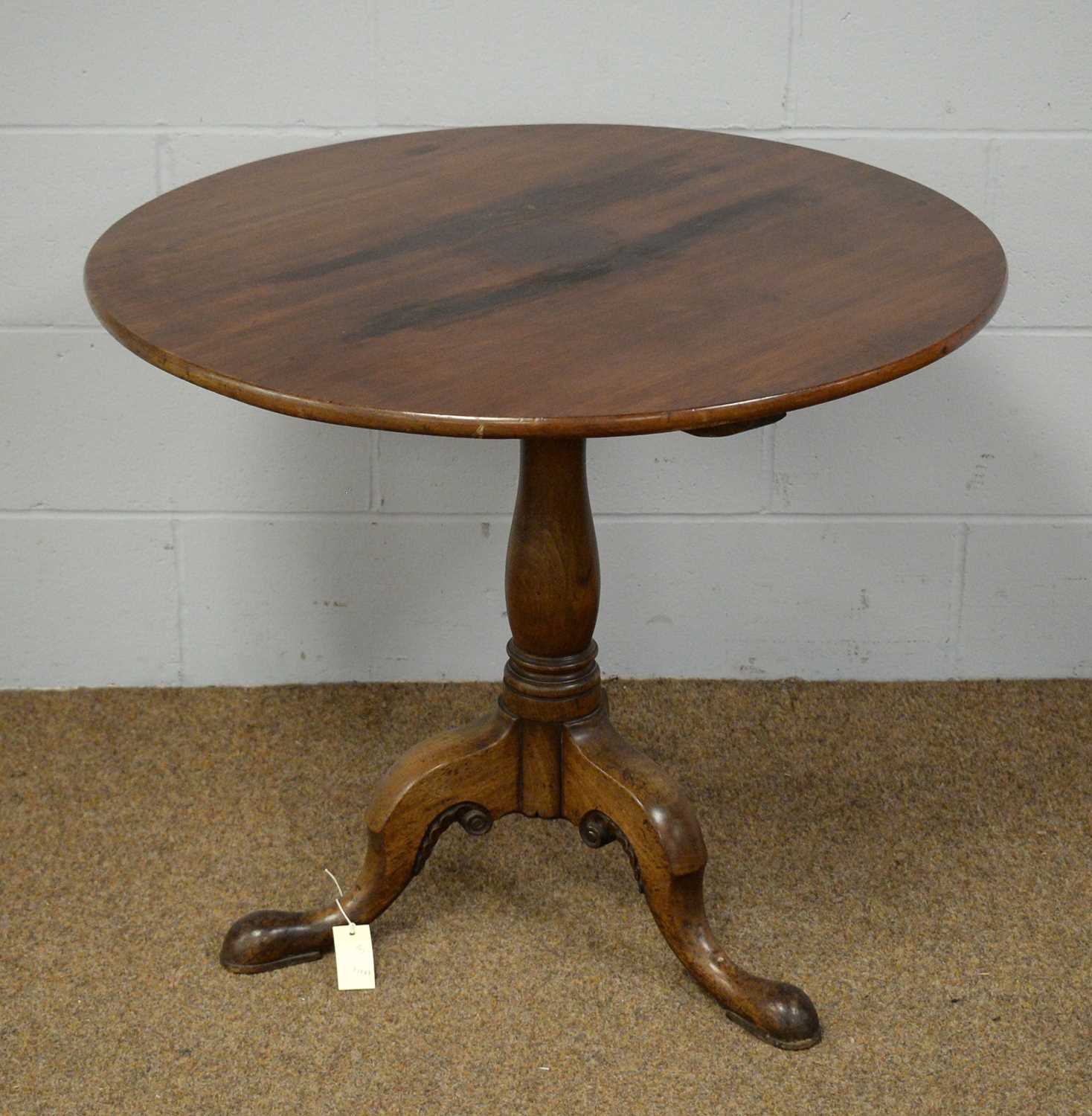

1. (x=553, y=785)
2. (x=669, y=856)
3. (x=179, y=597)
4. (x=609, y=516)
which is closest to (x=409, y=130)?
(x=609, y=516)

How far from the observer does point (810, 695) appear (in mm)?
2227

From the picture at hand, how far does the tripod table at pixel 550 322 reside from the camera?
1125 mm

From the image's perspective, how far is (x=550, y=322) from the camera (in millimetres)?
1216

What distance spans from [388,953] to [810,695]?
82 centimetres

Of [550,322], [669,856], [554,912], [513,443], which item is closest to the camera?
[550,322]

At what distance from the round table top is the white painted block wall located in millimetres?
267

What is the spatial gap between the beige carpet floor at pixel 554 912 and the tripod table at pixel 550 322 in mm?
94

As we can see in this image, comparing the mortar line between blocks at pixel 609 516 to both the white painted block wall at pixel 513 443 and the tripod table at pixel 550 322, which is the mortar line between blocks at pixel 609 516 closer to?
the white painted block wall at pixel 513 443

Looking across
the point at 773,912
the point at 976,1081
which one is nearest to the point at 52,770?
the point at 773,912

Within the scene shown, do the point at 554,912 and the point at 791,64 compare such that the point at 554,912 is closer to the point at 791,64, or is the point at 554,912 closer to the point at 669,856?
the point at 669,856

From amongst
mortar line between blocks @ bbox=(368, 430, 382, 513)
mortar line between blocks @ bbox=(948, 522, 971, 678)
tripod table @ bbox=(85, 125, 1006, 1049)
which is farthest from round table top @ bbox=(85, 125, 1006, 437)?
mortar line between blocks @ bbox=(948, 522, 971, 678)

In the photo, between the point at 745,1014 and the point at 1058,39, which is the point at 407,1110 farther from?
the point at 1058,39

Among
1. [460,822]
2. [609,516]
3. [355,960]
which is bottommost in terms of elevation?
[355,960]

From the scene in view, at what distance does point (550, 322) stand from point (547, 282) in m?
0.10
